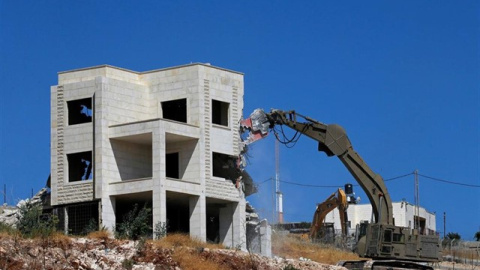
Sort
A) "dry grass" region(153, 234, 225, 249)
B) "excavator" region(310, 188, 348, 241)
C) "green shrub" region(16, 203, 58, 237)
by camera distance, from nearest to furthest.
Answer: "green shrub" region(16, 203, 58, 237) < "dry grass" region(153, 234, 225, 249) < "excavator" region(310, 188, 348, 241)

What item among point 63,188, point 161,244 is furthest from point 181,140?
point 161,244

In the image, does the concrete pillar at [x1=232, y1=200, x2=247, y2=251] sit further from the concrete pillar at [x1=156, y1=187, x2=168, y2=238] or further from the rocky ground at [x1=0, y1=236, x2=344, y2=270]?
the rocky ground at [x1=0, y1=236, x2=344, y2=270]

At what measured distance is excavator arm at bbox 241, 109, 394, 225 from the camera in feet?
181

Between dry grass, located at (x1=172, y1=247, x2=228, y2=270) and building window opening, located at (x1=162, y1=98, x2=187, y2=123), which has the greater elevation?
building window opening, located at (x1=162, y1=98, x2=187, y2=123)

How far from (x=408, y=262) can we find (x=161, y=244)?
1157 cm

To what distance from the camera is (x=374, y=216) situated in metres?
56.1

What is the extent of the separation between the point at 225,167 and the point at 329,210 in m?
20.0

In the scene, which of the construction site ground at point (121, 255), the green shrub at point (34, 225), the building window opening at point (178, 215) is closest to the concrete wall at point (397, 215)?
the building window opening at point (178, 215)

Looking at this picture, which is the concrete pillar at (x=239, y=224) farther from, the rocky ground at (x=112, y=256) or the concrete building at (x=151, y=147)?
the rocky ground at (x=112, y=256)

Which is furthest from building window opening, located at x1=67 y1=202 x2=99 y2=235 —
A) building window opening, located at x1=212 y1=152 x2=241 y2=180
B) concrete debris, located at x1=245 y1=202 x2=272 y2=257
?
concrete debris, located at x1=245 y1=202 x2=272 y2=257

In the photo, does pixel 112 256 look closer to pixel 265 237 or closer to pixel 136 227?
pixel 136 227

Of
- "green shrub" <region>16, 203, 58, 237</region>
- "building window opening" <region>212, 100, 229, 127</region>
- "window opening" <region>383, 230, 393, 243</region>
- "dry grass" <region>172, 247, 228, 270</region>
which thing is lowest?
"dry grass" <region>172, 247, 228, 270</region>

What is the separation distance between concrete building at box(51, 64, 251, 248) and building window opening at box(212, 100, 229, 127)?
0.05 meters

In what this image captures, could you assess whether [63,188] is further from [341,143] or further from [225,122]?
[341,143]
